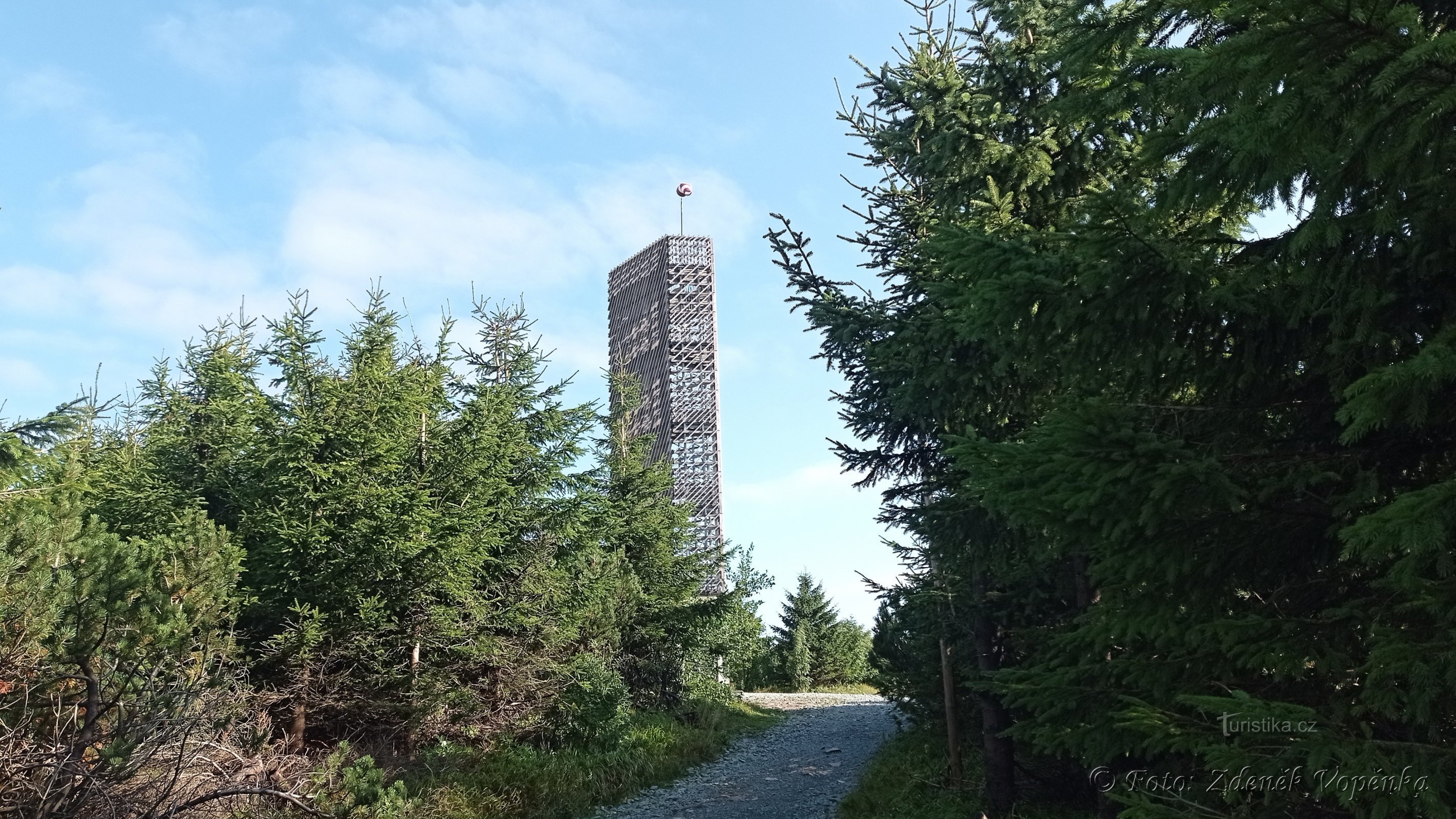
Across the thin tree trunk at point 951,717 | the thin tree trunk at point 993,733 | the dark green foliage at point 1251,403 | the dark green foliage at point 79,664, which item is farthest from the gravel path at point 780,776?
the dark green foliage at point 1251,403

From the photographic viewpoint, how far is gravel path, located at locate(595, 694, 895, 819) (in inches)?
467

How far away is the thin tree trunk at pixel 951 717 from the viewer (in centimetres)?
1020

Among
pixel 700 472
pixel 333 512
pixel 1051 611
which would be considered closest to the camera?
pixel 1051 611

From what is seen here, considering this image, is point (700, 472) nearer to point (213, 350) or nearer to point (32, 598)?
point (213, 350)

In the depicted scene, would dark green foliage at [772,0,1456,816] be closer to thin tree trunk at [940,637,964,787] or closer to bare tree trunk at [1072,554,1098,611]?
bare tree trunk at [1072,554,1098,611]

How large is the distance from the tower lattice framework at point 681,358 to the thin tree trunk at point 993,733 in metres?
42.2

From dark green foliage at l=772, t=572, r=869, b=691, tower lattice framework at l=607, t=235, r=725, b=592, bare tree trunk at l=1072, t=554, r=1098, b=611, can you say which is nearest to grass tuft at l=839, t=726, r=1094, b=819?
bare tree trunk at l=1072, t=554, r=1098, b=611

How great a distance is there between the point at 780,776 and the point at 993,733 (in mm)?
6171

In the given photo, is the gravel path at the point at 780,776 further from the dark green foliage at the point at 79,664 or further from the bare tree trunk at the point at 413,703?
the dark green foliage at the point at 79,664

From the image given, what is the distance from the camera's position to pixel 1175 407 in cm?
449

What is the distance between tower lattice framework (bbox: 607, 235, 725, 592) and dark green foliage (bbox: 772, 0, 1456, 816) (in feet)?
153

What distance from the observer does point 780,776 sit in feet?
46.5

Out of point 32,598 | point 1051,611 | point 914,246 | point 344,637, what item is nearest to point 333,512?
point 344,637

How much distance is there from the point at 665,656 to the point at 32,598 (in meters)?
13.9
